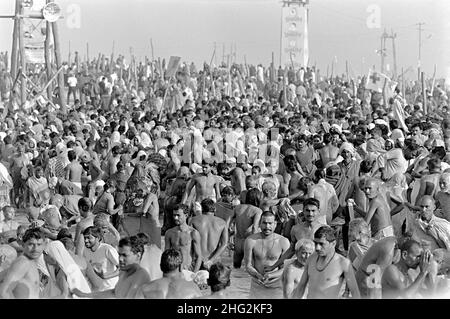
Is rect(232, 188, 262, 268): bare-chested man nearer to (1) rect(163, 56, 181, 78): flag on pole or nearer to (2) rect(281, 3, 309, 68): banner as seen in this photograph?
(1) rect(163, 56, 181, 78): flag on pole

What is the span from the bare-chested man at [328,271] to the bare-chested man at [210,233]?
245 cm

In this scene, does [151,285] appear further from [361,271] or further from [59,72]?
[59,72]

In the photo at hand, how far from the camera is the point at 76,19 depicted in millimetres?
18422

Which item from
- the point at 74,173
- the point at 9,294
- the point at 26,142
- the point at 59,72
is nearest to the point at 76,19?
the point at 26,142

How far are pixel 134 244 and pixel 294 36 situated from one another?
29395 mm

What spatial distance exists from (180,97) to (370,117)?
8794 mm

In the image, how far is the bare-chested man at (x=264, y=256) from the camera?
881cm

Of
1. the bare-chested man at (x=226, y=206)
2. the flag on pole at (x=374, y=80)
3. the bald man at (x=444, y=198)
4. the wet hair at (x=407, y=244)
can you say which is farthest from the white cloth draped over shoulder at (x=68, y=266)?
the flag on pole at (x=374, y=80)

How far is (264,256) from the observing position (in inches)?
356

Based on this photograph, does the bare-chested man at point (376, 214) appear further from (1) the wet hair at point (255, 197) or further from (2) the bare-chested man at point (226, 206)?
(2) the bare-chested man at point (226, 206)

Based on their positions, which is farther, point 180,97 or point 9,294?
point 180,97

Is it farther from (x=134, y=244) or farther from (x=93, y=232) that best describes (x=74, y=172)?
(x=134, y=244)

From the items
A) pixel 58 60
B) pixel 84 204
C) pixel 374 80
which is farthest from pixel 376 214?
pixel 58 60

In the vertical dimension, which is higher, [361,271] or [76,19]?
[76,19]
